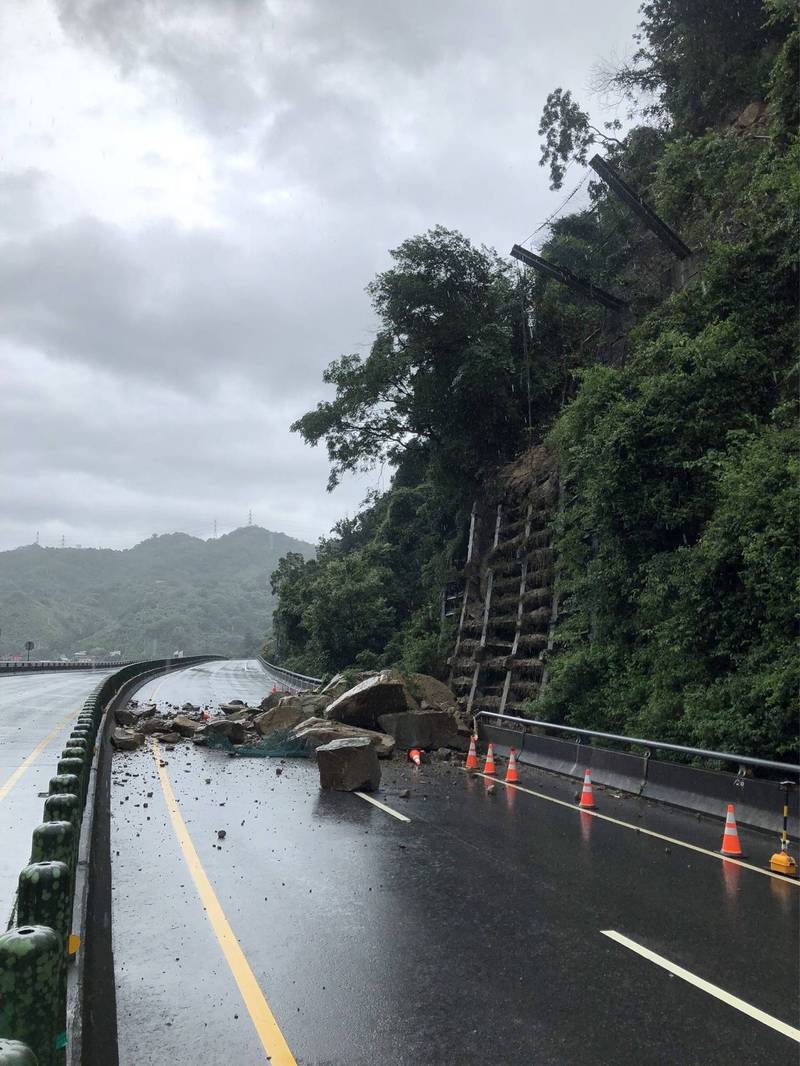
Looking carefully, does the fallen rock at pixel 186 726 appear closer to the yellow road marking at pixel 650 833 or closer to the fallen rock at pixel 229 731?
the fallen rock at pixel 229 731

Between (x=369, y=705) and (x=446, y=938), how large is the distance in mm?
12818

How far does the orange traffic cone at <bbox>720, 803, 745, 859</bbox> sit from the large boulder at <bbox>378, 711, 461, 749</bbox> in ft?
30.9

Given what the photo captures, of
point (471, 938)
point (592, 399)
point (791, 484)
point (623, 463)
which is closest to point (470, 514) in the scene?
point (592, 399)

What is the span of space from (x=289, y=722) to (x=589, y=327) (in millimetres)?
19848

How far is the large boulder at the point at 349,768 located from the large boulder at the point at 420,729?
4568 millimetres

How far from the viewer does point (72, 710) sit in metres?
27.6

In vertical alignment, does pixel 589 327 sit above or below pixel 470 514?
above

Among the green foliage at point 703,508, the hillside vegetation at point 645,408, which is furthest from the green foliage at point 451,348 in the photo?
the green foliage at point 703,508

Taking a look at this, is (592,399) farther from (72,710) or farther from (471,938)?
(72,710)

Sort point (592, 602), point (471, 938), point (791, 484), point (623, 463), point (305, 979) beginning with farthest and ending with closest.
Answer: point (592, 602)
point (623, 463)
point (791, 484)
point (471, 938)
point (305, 979)

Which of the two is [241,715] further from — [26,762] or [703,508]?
[703,508]

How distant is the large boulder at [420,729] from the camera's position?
18.6 m

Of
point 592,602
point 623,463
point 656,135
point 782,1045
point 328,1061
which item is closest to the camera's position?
point 328,1061

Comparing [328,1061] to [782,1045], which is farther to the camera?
[782,1045]
